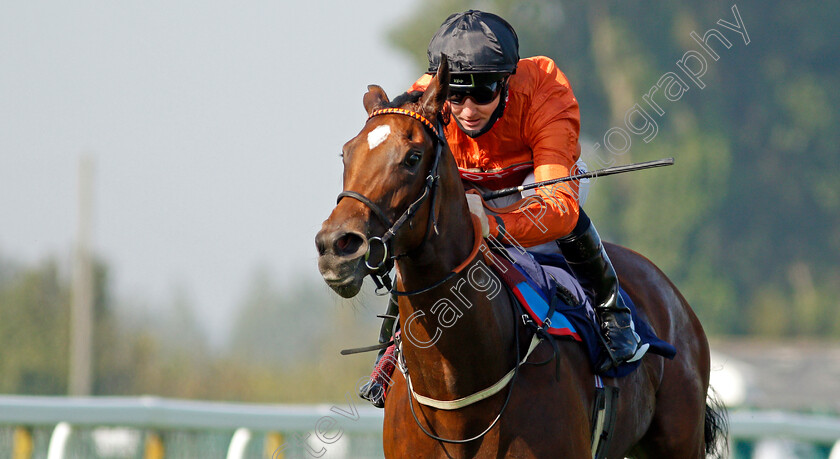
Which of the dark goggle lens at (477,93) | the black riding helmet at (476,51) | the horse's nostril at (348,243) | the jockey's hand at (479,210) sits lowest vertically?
the horse's nostril at (348,243)

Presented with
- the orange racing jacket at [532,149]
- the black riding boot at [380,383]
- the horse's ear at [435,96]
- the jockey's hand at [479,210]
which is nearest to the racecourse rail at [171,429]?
the black riding boot at [380,383]

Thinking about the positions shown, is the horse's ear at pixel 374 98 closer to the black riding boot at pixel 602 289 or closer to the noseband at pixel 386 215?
the noseband at pixel 386 215

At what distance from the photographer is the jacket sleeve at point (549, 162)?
3.79 meters

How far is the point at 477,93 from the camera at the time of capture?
4012 millimetres

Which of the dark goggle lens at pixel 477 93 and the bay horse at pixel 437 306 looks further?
the dark goggle lens at pixel 477 93

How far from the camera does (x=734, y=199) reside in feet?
123

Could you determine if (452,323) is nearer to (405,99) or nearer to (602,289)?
(405,99)

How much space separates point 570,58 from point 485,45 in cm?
3576

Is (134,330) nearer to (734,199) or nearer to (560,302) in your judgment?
(560,302)

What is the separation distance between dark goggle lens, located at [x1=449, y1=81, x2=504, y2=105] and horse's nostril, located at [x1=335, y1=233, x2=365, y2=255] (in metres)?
1.11

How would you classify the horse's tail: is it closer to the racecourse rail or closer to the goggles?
the racecourse rail

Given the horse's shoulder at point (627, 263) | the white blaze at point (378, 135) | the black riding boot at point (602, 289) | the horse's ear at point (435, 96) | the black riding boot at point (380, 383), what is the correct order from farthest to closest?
the horse's shoulder at point (627, 263), the black riding boot at point (380, 383), the black riding boot at point (602, 289), the horse's ear at point (435, 96), the white blaze at point (378, 135)

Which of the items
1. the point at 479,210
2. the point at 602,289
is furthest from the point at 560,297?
the point at 479,210

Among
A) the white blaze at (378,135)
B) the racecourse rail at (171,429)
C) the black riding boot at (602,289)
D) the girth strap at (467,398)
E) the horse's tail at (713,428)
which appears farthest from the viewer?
the racecourse rail at (171,429)
